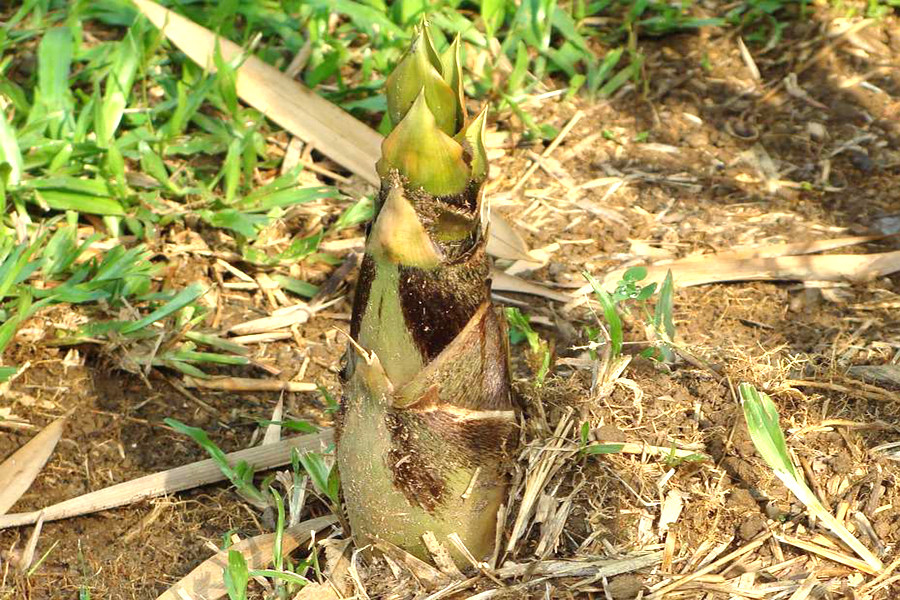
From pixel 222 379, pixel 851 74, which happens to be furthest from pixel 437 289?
pixel 851 74

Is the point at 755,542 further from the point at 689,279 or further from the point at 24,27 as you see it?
the point at 24,27

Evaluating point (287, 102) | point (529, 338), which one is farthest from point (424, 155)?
point (287, 102)

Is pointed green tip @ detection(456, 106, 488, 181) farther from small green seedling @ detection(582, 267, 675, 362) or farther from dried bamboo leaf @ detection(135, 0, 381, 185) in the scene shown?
dried bamboo leaf @ detection(135, 0, 381, 185)

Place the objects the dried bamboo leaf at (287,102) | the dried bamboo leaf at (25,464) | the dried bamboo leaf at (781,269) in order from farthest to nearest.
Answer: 1. the dried bamboo leaf at (287,102)
2. the dried bamboo leaf at (781,269)
3. the dried bamboo leaf at (25,464)

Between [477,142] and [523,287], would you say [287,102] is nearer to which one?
[523,287]

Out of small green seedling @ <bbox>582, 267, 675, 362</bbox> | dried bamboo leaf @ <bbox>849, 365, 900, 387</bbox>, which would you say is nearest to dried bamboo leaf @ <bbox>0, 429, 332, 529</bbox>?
small green seedling @ <bbox>582, 267, 675, 362</bbox>

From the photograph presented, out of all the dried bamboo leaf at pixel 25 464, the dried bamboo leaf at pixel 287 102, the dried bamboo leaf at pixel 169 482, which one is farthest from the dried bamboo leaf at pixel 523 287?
the dried bamboo leaf at pixel 25 464

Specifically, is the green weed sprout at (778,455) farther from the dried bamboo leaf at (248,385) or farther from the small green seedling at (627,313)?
the dried bamboo leaf at (248,385)
